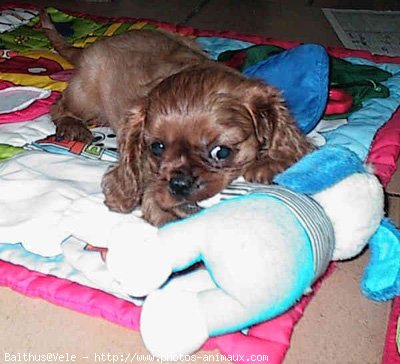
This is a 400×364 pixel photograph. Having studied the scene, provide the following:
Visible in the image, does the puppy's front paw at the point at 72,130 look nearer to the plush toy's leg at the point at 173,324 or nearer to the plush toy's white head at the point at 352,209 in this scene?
the plush toy's white head at the point at 352,209

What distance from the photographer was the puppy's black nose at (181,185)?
177 cm

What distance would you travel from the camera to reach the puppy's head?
181 centimetres

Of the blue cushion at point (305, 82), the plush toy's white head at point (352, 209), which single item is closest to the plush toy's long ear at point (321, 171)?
the plush toy's white head at point (352, 209)

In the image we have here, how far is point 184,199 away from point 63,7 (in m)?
3.07

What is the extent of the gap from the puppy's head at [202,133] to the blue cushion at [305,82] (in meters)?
0.32

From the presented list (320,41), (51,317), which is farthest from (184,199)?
(320,41)

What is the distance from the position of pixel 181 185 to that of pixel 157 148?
181mm

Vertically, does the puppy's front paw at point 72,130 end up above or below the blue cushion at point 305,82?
A: below

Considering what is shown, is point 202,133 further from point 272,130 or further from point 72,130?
point 72,130

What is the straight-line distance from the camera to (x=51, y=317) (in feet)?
5.74

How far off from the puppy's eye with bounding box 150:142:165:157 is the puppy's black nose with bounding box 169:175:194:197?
Answer: 5.8 inches

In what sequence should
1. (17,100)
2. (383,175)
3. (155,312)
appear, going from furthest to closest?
(17,100) < (383,175) < (155,312)

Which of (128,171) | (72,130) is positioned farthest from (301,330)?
(72,130)

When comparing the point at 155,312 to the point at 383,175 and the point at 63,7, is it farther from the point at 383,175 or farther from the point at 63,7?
the point at 63,7
